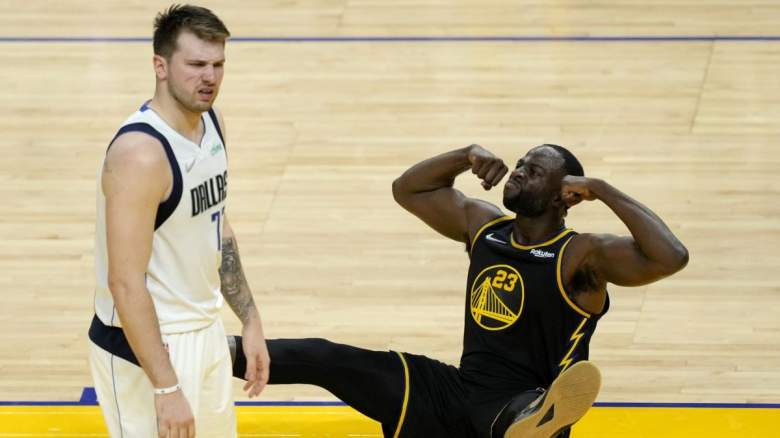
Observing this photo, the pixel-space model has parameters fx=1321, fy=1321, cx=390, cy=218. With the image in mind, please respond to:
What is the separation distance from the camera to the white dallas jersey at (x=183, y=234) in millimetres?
3117

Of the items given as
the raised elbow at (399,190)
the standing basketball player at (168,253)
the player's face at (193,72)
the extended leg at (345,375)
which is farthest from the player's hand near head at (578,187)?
the player's face at (193,72)

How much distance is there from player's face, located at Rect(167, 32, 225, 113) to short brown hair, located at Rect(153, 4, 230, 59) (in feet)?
0.04

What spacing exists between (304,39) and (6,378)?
393 centimetres

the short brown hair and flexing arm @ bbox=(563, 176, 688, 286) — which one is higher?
the short brown hair

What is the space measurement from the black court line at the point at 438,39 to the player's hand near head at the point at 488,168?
4.12m

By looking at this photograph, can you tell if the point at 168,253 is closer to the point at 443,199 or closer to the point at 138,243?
the point at 138,243

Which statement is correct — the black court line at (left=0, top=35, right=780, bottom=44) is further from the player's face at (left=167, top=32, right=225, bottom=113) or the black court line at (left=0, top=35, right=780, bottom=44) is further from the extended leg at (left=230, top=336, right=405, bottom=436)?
the player's face at (left=167, top=32, right=225, bottom=113)

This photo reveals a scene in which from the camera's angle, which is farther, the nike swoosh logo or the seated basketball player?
the nike swoosh logo

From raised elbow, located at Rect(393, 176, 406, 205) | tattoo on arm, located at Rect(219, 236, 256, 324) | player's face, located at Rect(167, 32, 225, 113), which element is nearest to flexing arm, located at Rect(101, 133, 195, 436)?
player's face, located at Rect(167, 32, 225, 113)

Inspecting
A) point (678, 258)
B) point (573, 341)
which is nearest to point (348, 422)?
point (573, 341)

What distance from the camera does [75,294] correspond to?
5.52 m

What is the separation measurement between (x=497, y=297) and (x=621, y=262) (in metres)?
0.42

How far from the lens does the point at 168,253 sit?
125 inches

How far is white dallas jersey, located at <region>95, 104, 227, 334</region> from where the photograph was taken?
3117mm
